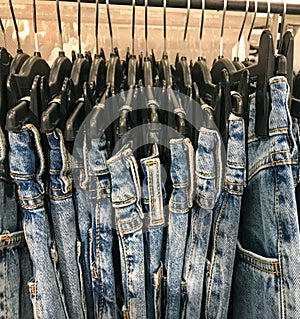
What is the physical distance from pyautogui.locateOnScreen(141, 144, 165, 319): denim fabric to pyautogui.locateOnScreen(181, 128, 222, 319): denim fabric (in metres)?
0.04

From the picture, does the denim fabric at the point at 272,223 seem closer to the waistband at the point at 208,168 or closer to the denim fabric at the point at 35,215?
the waistband at the point at 208,168

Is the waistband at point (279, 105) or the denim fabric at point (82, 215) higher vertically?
the waistband at point (279, 105)

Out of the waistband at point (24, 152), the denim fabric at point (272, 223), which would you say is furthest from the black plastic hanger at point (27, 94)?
the denim fabric at point (272, 223)

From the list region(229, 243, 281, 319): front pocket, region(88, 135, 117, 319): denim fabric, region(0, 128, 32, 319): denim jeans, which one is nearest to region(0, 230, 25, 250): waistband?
region(0, 128, 32, 319): denim jeans

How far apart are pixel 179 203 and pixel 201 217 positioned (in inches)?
1.6

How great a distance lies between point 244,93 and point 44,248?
0.33m

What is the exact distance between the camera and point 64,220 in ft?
1.51

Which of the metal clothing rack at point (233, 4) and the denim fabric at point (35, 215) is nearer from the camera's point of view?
the denim fabric at point (35, 215)

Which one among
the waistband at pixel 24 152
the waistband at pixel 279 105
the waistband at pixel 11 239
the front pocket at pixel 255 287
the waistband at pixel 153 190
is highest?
the waistband at pixel 279 105

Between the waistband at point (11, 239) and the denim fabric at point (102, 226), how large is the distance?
101mm

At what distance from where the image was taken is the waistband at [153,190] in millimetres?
440

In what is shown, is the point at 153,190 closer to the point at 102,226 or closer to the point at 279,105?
the point at 102,226

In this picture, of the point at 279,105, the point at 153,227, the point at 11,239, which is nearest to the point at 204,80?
the point at 279,105

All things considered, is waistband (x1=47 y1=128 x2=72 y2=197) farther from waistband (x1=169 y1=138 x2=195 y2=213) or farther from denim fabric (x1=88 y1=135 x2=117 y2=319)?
waistband (x1=169 y1=138 x2=195 y2=213)
